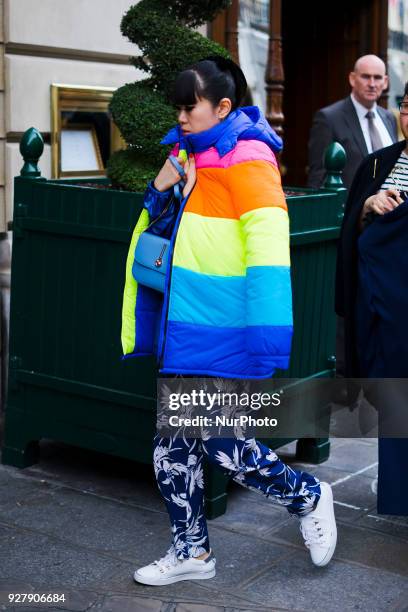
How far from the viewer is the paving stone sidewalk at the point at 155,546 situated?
3.66 metres

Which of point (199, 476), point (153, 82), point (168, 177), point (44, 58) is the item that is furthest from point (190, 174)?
point (44, 58)

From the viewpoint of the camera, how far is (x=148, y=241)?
3666mm

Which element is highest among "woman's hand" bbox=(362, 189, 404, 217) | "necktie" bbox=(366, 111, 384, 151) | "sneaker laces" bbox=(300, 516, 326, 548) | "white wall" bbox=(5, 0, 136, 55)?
"white wall" bbox=(5, 0, 136, 55)

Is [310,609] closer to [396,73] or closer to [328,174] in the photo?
[328,174]

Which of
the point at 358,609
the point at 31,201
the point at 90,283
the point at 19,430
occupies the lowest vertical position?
the point at 358,609

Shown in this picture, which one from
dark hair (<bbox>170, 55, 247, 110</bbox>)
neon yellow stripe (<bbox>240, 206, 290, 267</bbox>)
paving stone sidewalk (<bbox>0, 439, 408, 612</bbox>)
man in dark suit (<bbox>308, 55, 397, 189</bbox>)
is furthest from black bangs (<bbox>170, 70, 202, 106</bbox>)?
man in dark suit (<bbox>308, 55, 397, 189</bbox>)

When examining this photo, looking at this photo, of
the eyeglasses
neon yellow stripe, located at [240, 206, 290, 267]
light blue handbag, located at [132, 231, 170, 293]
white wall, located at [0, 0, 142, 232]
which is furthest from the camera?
white wall, located at [0, 0, 142, 232]

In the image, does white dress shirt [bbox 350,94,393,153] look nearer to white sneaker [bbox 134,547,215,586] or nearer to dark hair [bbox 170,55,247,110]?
dark hair [bbox 170,55,247,110]

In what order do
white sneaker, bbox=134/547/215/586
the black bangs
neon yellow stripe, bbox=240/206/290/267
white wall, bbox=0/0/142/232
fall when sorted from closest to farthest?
neon yellow stripe, bbox=240/206/290/267, the black bangs, white sneaker, bbox=134/547/215/586, white wall, bbox=0/0/142/232

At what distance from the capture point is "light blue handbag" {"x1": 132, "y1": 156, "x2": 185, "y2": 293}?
142 inches

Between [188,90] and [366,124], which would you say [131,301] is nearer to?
[188,90]

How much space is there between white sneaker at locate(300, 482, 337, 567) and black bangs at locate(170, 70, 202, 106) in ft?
5.02

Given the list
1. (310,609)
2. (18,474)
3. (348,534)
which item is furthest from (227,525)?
(18,474)

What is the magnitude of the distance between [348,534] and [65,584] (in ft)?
4.12
